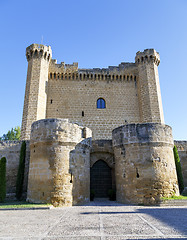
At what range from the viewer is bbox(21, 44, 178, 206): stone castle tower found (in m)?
9.74

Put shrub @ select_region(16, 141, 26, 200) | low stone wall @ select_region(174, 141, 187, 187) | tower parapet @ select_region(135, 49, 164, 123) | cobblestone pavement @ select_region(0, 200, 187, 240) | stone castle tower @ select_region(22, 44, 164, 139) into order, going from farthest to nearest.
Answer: stone castle tower @ select_region(22, 44, 164, 139) < tower parapet @ select_region(135, 49, 164, 123) < low stone wall @ select_region(174, 141, 187, 187) < shrub @ select_region(16, 141, 26, 200) < cobblestone pavement @ select_region(0, 200, 187, 240)

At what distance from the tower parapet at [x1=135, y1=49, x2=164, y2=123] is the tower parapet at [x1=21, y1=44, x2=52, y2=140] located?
10971 millimetres

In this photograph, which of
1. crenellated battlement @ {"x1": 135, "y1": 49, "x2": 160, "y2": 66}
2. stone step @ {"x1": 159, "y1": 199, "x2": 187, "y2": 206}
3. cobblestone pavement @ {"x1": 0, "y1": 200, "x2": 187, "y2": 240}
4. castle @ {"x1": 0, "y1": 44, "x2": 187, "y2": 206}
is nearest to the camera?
cobblestone pavement @ {"x1": 0, "y1": 200, "x2": 187, "y2": 240}

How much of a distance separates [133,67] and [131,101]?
15.0 ft

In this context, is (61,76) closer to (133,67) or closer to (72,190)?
(133,67)

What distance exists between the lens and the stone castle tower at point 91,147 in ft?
32.0

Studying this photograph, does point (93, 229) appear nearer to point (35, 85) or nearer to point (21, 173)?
point (21, 173)

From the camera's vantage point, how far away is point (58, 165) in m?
9.73

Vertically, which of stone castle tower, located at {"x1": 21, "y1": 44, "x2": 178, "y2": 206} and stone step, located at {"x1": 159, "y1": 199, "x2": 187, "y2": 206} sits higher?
stone castle tower, located at {"x1": 21, "y1": 44, "x2": 178, "y2": 206}

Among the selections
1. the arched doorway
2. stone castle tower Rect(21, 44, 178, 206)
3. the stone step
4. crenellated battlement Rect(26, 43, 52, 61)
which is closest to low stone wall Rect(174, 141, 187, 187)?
stone castle tower Rect(21, 44, 178, 206)

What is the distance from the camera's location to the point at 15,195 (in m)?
12.6

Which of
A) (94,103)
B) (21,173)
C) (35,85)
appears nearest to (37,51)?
(35,85)

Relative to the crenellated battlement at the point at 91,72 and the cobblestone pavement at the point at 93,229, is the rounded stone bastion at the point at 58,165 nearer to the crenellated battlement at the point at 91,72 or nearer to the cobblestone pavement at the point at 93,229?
the cobblestone pavement at the point at 93,229

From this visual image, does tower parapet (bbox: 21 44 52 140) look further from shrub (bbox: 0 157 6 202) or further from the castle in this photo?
shrub (bbox: 0 157 6 202)
